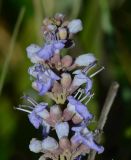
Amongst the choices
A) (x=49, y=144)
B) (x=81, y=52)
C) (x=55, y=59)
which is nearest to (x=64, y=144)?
(x=49, y=144)

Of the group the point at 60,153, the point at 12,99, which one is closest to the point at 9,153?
the point at 12,99

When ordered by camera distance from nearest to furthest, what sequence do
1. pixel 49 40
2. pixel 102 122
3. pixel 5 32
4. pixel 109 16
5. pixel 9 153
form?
1. pixel 49 40
2. pixel 102 122
3. pixel 9 153
4. pixel 109 16
5. pixel 5 32

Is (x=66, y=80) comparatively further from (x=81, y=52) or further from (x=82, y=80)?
(x=81, y=52)

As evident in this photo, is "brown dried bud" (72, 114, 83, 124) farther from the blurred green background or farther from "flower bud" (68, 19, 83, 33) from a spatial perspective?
the blurred green background

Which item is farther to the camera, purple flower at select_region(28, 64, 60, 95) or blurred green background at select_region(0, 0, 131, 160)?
blurred green background at select_region(0, 0, 131, 160)

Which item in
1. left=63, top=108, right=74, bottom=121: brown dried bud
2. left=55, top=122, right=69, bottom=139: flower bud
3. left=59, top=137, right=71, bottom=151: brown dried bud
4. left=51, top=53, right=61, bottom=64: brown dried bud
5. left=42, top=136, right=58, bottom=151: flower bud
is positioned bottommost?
left=59, top=137, right=71, bottom=151: brown dried bud

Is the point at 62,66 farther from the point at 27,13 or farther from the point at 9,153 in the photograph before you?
the point at 27,13

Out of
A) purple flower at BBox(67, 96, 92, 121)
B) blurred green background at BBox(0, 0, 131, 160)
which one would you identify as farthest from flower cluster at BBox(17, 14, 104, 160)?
blurred green background at BBox(0, 0, 131, 160)
